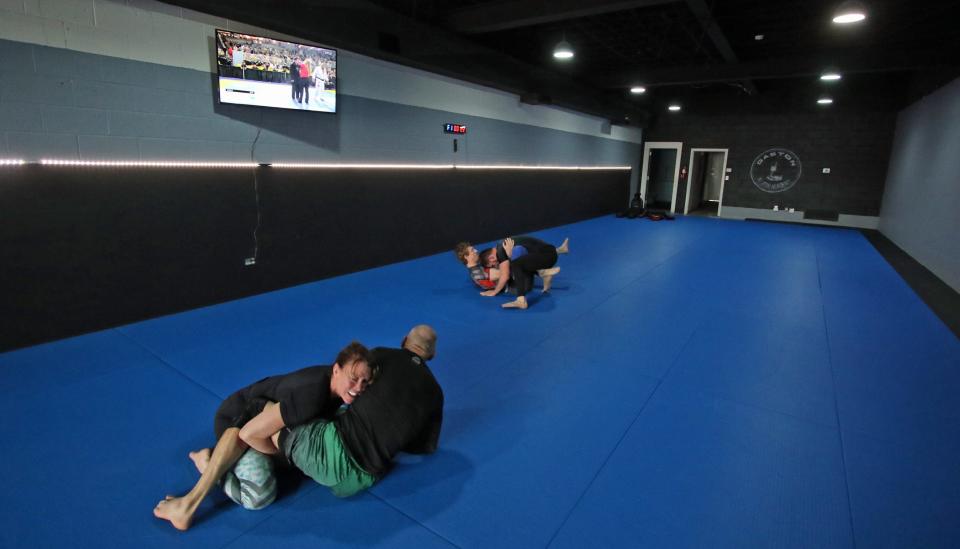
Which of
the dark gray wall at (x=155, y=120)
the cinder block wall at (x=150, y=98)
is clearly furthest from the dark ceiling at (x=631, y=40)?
the dark gray wall at (x=155, y=120)

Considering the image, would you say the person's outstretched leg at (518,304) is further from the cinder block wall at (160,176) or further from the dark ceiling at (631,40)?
the dark ceiling at (631,40)

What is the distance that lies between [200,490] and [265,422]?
38 centimetres

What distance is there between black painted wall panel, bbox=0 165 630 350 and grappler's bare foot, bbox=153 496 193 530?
295cm

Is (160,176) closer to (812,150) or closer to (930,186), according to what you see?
(930,186)

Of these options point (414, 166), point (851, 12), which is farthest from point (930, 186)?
point (414, 166)

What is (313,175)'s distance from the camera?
5840mm

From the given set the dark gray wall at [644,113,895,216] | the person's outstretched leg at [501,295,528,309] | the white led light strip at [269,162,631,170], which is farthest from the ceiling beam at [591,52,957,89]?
the person's outstretched leg at [501,295,528,309]

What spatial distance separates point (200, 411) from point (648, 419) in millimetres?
2838

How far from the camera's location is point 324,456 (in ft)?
7.03

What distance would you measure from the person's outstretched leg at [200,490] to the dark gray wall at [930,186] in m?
8.39

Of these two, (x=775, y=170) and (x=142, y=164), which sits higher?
(x=775, y=170)

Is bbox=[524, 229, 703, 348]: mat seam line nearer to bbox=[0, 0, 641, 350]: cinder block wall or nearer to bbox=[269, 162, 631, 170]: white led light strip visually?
bbox=[0, 0, 641, 350]: cinder block wall

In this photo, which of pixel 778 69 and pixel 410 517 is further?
pixel 778 69

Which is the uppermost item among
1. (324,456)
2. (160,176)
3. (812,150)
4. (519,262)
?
(812,150)
